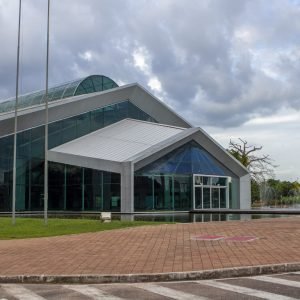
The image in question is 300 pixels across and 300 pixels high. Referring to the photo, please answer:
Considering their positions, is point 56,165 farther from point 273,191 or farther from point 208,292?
point 273,191

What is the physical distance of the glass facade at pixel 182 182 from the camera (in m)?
39.5

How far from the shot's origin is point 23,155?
4228cm

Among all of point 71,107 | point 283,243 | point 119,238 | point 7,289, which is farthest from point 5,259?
point 71,107

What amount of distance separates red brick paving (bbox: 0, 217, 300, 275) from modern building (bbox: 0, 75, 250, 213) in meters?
22.3

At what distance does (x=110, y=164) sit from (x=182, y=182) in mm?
6491

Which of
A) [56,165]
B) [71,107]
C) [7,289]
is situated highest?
[71,107]

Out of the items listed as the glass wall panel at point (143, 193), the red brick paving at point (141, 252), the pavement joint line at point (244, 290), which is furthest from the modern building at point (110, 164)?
the pavement joint line at point (244, 290)

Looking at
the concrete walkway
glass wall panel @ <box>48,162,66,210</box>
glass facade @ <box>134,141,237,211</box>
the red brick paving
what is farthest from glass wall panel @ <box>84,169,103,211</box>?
the red brick paving

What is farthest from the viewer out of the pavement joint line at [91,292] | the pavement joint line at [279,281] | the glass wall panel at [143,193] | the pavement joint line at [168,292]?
the glass wall panel at [143,193]

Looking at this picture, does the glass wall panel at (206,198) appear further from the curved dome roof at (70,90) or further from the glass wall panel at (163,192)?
the curved dome roof at (70,90)

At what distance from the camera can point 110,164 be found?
127 ft

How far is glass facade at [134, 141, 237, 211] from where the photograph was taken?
130 feet

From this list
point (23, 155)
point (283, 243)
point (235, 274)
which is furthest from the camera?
point (23, 155)

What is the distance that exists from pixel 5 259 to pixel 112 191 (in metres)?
27.6
